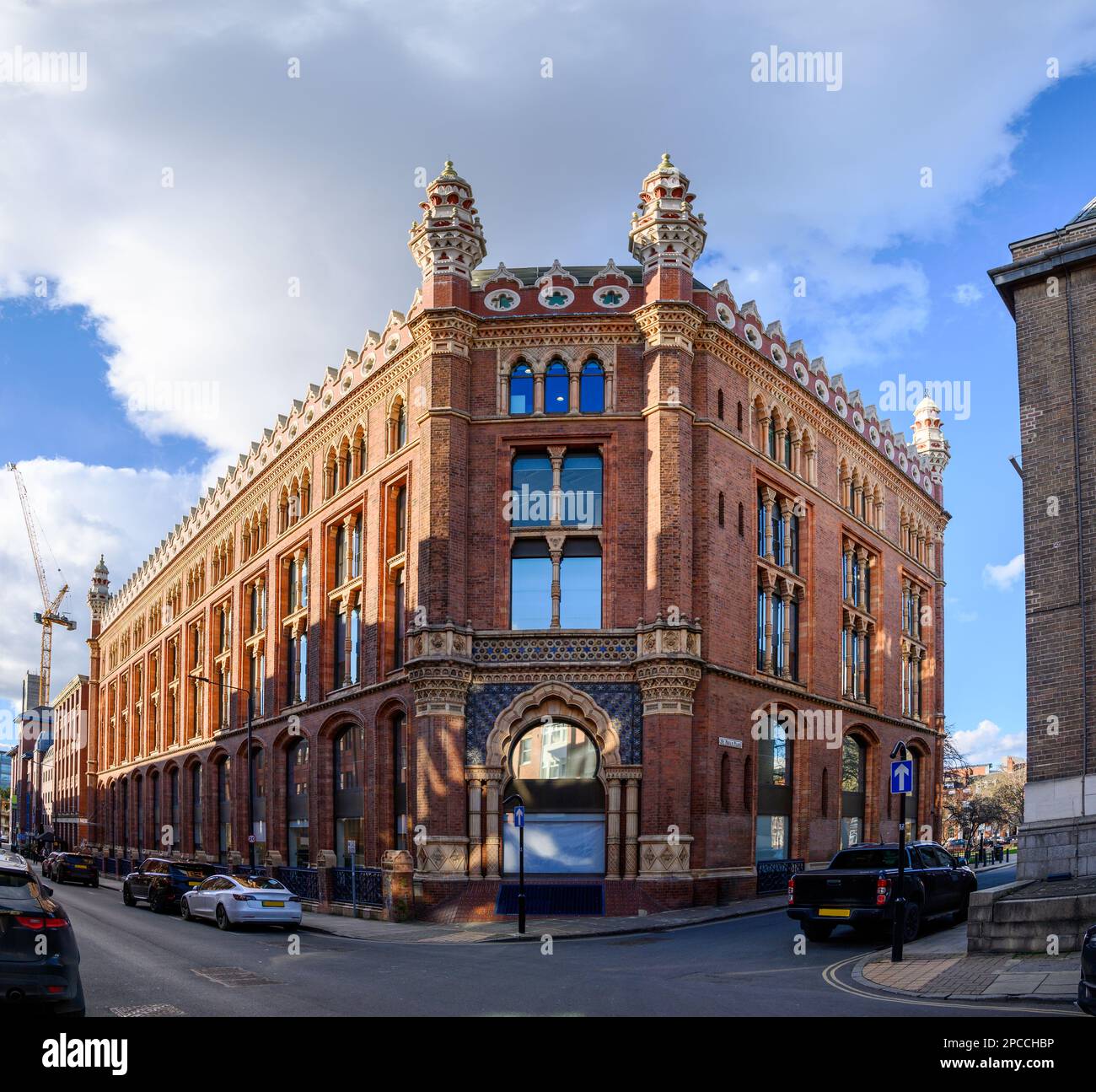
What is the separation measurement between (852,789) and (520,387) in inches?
798

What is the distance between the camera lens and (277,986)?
15.2 metres

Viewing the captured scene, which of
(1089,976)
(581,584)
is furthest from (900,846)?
(581,584)

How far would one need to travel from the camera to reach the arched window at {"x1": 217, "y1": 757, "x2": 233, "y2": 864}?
49781mm

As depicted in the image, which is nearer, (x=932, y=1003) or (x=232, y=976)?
(x=932, y=1003)

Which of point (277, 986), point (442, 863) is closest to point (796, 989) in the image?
point (277, 986)

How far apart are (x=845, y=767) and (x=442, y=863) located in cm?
1814

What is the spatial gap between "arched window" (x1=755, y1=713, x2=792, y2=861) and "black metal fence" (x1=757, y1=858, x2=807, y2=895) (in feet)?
1.27

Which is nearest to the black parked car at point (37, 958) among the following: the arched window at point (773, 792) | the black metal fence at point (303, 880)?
the black metal fence at point (303, 880)

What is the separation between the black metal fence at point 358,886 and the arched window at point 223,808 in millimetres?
16840

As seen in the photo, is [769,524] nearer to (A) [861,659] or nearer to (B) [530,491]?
(B) [530,491]

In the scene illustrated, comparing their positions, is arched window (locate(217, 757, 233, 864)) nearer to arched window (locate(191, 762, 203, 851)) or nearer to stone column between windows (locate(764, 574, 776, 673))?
arched window (locate(191, 762, 203, 851))

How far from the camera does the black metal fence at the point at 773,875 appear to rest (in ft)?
112

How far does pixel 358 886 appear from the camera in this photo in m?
32.8
